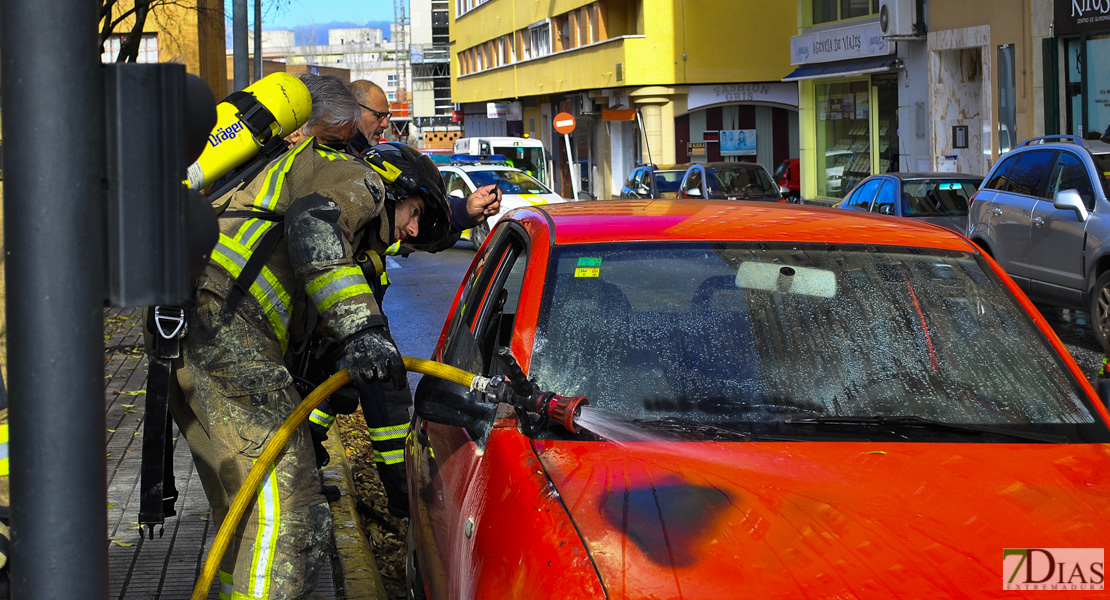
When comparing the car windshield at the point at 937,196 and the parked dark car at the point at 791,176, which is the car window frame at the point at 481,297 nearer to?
the car windshield at the point at 937,196

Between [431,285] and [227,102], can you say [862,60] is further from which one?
[227,102]

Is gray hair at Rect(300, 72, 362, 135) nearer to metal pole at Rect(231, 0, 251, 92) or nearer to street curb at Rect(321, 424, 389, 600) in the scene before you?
street curb at Rect(321, 424, 389, 600)

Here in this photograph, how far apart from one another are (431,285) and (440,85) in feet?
270

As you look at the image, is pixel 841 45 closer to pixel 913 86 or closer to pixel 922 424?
pixel 913 86

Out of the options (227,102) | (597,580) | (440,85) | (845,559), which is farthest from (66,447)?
(440,85)

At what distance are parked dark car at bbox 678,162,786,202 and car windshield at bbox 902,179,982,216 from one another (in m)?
5.89

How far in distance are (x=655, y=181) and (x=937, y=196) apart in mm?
9211

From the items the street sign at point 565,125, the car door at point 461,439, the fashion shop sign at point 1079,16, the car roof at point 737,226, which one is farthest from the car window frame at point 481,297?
the street sign at point 565,125

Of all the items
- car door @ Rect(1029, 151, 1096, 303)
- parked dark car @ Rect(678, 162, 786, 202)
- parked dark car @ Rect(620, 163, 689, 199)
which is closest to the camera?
car door @ Rect(1029, 151, 1096, 303)

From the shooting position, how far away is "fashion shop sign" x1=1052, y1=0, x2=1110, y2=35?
1753 cm

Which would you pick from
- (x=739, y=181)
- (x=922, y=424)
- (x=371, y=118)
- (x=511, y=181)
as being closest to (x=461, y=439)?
→ (x=922, y=424)

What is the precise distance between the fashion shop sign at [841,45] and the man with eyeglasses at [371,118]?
20.2m

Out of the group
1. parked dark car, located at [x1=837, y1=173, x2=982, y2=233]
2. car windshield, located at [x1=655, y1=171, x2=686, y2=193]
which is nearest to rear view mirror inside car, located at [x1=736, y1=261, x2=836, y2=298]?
parked dark car, located at [x1=837, y1=173, x2=982, y2=233]

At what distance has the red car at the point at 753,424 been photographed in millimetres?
2287
